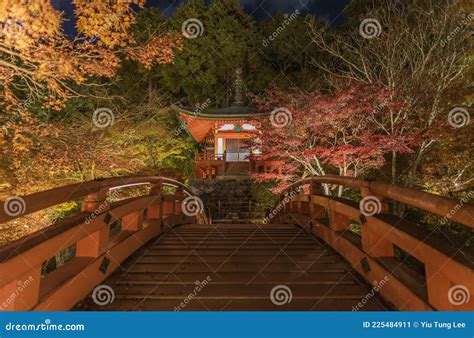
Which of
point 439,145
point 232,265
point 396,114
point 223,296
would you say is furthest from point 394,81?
point 223,296

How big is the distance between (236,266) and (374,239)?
153cm

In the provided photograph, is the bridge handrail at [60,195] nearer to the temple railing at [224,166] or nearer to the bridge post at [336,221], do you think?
the bridge post at [336,221]

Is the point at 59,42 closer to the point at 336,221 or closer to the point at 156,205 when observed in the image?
the point at 156,205

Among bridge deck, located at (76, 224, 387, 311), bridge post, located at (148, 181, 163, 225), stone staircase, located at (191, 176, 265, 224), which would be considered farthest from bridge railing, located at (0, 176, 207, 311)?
stone staircase, located at (191, 176, 265, 224)

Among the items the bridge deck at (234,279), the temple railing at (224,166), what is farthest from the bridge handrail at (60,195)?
the temple railing at (224,166)

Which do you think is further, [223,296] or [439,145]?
[439,145]

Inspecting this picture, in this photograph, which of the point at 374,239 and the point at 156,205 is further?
the point at 156,205

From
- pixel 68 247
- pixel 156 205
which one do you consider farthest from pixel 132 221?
pixel 68 247

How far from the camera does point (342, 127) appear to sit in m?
10.4

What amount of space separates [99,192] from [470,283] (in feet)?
10.6

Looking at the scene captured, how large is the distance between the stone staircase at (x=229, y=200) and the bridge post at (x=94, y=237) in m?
10.9

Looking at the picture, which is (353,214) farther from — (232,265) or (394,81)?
(394,81)

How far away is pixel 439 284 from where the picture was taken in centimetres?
212

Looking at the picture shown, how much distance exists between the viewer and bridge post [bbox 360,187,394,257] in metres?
3.06
